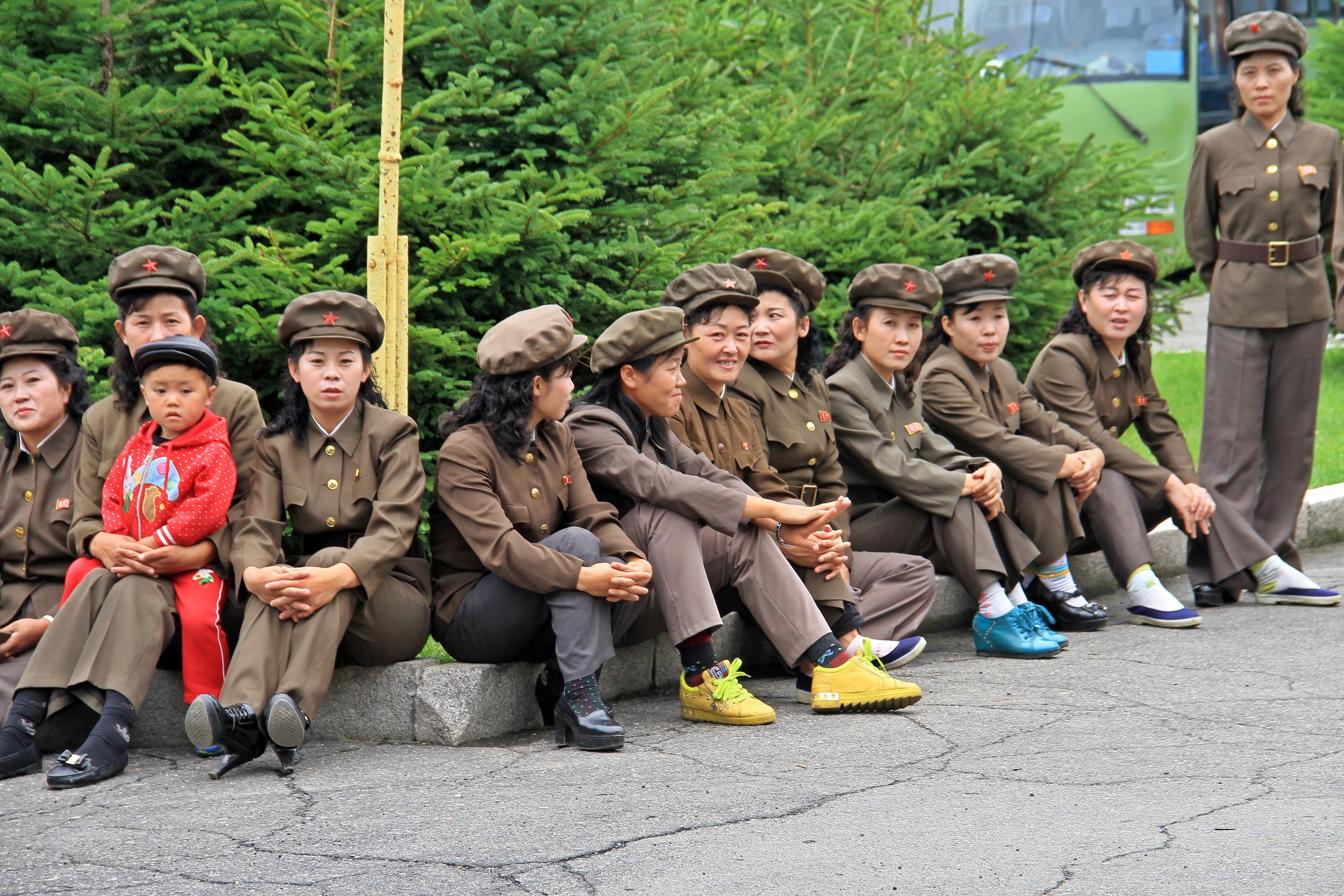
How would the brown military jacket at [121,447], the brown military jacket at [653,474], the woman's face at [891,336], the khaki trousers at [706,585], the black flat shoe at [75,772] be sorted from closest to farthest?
the black flat shoe at [75,772], the brown military jacket at [121,447], the khaki trousers at [706,585], the brown military jacket at [653,474], the woman's face at [891,336]

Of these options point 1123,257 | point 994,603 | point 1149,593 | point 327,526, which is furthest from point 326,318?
point 1123,257

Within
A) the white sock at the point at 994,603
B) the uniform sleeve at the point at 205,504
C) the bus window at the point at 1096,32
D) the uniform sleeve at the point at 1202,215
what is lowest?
the white sock at the point at 994,603

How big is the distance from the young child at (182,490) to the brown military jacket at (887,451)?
249 cm

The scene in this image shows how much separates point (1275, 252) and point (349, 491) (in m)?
4.36

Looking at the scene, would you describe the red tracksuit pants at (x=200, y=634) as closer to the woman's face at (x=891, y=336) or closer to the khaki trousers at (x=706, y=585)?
the khaki trousers at (x=706, y=585)

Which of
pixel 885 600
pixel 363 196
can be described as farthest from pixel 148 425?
pixel 885 600

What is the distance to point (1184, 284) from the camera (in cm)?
971

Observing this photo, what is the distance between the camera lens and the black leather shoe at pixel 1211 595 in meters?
6.57

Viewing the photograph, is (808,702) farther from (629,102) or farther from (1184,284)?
(1184,284)

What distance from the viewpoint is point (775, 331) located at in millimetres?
5703

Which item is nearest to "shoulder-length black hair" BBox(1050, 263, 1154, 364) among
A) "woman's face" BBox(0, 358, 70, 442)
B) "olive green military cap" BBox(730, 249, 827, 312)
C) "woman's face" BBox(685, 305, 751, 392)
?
"olive green military cap" BBox(730, 249, 827, 312)

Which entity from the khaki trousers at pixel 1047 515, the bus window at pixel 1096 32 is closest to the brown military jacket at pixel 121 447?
the khaki trousers at pixel 1047 515

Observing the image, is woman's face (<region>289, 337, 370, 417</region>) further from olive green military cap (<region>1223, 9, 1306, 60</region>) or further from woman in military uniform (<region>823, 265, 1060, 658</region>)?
olive green military cap (<region>1223, 9, 1306, 60</region>)

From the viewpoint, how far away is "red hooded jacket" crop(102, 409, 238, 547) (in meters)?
4.40
